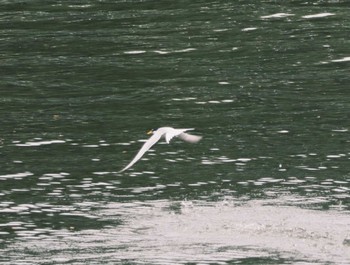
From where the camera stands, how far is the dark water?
70.1 feet

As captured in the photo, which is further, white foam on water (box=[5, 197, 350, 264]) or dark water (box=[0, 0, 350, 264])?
dark water (box=[0, 0, 350, 264])

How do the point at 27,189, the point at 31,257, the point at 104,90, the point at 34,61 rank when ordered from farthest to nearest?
the point at 34,61 < the point at 104,90 < the point at 27,189 < the point at 31,257

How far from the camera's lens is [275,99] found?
32.2 meters

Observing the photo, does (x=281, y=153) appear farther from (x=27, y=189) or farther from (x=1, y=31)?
(x=1, y=31)

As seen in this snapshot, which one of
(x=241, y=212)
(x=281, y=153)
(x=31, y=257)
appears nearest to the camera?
(x=31, y=257)

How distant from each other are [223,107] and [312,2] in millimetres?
15311

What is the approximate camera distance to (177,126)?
29.5 meters

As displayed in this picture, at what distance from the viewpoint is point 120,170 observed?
84.7 feet

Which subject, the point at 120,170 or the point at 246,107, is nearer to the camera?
the point at 120,170

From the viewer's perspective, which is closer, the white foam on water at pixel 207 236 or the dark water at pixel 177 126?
the white foam on water at pixel 207 236

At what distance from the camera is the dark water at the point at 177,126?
21359 mm

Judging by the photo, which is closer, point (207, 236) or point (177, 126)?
point (207, 236)

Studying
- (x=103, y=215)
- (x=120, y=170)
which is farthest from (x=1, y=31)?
(x=103, y=215)

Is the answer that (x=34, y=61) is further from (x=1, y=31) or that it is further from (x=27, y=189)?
(x=27, y=189)
